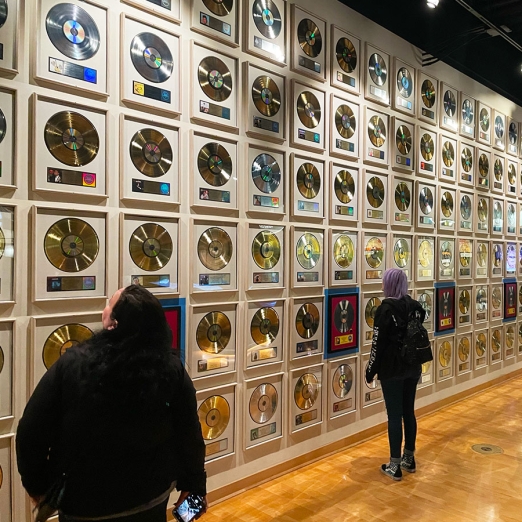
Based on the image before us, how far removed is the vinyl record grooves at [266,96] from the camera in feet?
12.5

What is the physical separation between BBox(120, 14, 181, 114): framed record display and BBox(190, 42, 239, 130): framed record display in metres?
0.14

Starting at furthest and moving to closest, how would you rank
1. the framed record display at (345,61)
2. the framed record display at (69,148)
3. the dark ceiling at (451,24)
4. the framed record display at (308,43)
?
the dark ceiling at (451,24)
the framed record display at (345,61)
the framed record display at (308,43)
the framed record display at (69,148)

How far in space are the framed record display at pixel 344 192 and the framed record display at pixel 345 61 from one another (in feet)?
2.40

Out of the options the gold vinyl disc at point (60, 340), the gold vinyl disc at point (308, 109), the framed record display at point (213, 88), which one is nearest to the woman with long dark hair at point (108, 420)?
the gold vinyl disc at point (60, 340)

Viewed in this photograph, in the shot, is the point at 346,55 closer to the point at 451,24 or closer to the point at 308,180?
the point at 308,180

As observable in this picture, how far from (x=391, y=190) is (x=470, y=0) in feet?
7.23

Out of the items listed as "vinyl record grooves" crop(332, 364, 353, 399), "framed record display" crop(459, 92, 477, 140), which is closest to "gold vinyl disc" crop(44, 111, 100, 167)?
"vinyl record grooves" crop(332, 364, 353, 399)

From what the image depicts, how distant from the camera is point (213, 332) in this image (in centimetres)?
356

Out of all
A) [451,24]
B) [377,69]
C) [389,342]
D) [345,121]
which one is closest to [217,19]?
[345,121]

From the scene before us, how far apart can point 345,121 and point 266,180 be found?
3.96 ft

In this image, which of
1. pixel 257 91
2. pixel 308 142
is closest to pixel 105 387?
pixel 257 91

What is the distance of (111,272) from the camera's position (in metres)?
3.00

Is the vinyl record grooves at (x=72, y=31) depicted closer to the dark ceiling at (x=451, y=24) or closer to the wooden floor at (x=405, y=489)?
the dark ceiling at (x=451, y=24)

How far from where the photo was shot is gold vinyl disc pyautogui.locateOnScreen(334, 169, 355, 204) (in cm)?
456
